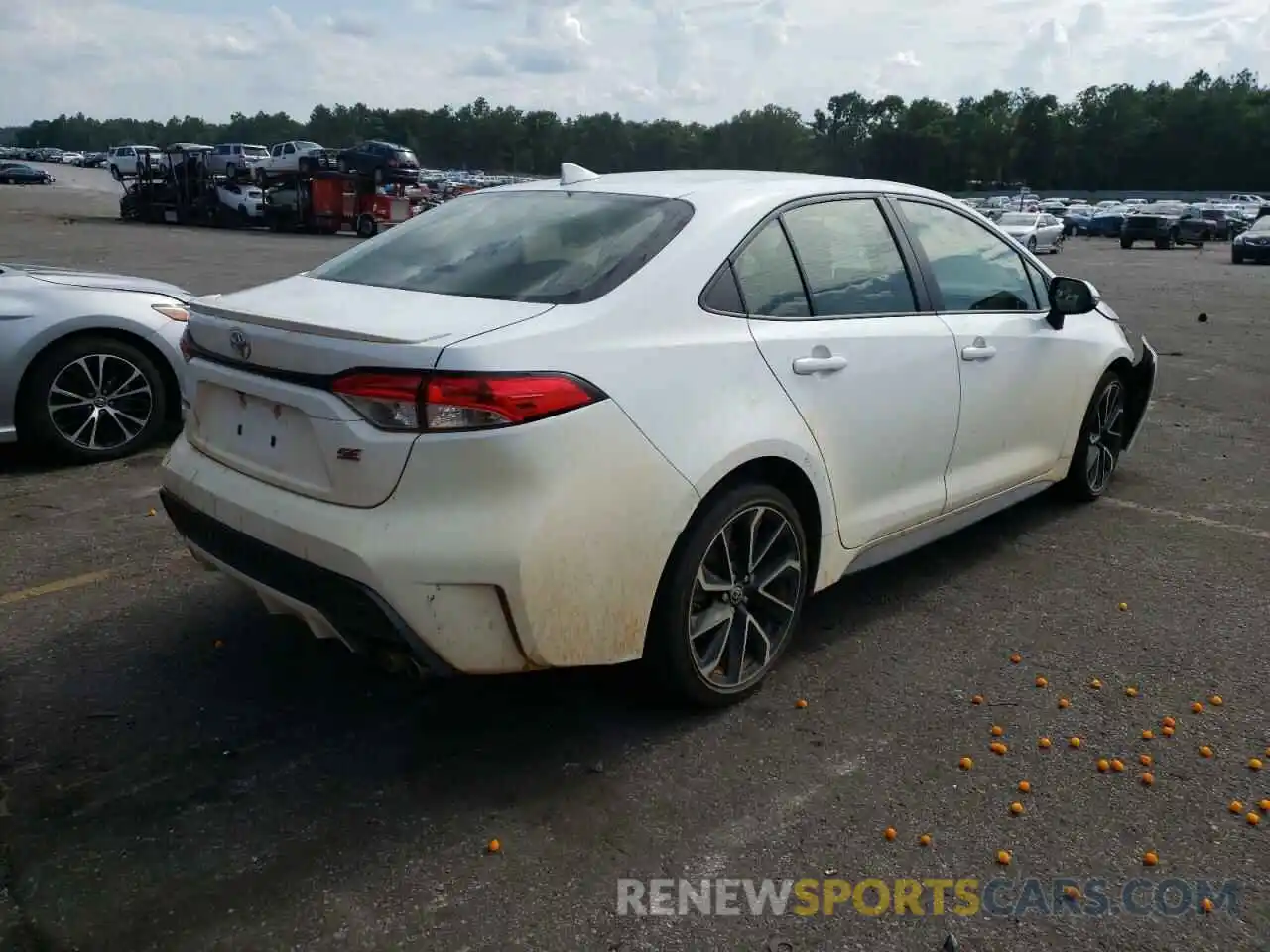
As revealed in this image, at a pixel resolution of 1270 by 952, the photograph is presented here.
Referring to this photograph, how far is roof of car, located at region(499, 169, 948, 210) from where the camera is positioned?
12.2 ft

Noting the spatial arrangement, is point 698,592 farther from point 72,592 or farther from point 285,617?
point 72,592

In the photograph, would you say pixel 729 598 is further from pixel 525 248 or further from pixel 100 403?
pixel 100 403

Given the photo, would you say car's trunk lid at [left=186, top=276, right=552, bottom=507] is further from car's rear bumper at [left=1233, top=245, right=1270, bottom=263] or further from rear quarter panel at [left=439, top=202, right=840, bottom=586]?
car's rear bumper at [left=1233, top=245, right=1270, bottom=263]

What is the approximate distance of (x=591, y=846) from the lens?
2.81 m

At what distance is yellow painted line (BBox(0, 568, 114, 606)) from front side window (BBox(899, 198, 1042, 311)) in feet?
11.9

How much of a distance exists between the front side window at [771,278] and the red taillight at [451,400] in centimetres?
95

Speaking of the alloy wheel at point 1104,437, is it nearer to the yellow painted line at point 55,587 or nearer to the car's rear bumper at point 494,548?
the car's rear bumper at point 494,548

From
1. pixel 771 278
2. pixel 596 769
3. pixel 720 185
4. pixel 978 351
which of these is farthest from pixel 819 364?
pixel 596 769

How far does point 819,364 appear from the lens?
359 cm

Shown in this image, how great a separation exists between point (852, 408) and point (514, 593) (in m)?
1.49

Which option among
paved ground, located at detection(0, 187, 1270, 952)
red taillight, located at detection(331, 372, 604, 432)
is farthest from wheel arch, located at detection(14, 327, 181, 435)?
red taillight, located at detection(331, 372, 604, 432)

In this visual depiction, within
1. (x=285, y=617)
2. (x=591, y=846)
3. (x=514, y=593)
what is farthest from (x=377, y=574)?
(x=285, y=617)

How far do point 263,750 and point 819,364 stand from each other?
2.11m

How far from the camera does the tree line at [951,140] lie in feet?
324
